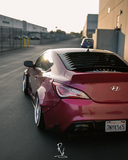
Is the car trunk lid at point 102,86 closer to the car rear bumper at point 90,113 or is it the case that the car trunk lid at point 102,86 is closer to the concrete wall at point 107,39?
the car rear bumper at point 90,113

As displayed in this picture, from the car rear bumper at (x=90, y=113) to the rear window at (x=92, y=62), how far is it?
631 millimetres

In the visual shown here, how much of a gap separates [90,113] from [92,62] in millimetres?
1165

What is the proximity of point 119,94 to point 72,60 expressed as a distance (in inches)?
46.0

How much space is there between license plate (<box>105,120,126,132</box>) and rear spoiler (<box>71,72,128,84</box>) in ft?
1.92

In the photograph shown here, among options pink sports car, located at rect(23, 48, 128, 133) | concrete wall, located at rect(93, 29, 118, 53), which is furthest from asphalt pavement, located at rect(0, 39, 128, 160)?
concrete wall, located at rect(93, 29, 118, 53)

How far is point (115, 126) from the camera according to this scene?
3393 mm

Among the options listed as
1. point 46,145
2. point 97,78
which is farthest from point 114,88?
point 46,145

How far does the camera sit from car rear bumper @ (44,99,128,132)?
330 cm

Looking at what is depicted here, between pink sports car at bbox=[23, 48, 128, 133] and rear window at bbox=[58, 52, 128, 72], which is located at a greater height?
rear window at bbox=[58, 52, 128, 72]

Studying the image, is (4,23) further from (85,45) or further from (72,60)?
(72,60)

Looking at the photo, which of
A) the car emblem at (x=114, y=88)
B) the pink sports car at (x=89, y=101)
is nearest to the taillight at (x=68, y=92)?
the pink sports car at (x=89, y=101)

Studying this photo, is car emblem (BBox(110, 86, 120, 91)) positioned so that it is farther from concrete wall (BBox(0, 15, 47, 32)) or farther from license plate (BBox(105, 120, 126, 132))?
concrete wall (BBox(0, 15, 47, 32))

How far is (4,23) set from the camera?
75.6m

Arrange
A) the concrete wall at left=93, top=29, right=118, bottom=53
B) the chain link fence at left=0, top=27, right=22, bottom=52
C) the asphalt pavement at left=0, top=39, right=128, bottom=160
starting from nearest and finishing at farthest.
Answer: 1. the asphalt pavement at left=0, top=39, right=128, bottom=160
2. the concrete wall at left=93, top=29, right=118, bottom=53
3. the chain link fence at left=0, top=27, right=22, bottom=52
